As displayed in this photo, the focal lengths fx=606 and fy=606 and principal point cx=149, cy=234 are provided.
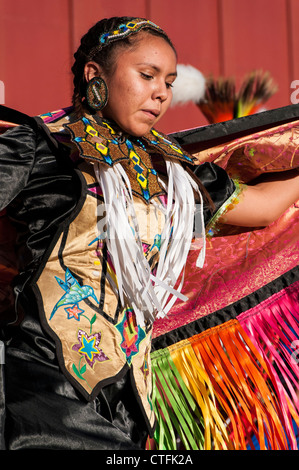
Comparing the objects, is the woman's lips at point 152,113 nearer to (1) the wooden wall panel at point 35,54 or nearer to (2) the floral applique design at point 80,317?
(2) the floral applique design at point 80,317

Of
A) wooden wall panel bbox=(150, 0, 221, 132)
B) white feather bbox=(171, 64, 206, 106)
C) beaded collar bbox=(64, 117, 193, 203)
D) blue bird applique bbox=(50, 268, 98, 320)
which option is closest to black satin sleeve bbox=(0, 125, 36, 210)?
beaded collar bbox=(64, 117, 193, 203)

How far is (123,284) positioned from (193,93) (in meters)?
0.76

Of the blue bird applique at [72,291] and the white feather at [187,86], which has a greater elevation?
the white feather at [187,86]

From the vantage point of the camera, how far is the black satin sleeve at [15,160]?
1199 mm

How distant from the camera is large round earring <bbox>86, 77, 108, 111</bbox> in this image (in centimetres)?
132

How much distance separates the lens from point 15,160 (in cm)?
122

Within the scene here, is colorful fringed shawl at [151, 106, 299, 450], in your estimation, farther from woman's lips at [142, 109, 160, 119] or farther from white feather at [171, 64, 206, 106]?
white feather at [171, 64, 206, 106]

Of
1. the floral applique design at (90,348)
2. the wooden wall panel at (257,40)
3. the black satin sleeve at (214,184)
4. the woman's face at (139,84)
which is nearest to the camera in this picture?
the floral applique design at (90,348)

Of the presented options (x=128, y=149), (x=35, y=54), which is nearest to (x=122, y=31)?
(x=128, y=149)

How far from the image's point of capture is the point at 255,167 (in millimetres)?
1537

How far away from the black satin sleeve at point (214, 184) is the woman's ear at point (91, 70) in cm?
32

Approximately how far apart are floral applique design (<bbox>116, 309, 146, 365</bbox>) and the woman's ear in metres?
0.54

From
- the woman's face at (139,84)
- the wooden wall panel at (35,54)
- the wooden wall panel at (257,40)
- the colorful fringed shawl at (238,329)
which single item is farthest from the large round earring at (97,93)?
the wooden wall panel at (257,40)

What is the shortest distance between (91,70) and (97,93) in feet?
0.31
